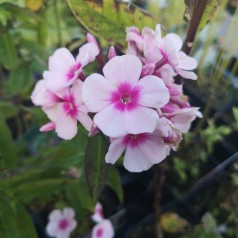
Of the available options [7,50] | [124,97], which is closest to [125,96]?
[124,97]

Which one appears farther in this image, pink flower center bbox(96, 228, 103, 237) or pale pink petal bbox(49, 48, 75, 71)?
pink flower center bbox(96, 228, 103, 237)

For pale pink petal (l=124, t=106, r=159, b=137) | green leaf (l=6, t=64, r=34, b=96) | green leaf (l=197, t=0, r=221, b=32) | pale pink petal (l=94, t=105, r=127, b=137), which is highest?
Result: green leaf (l=197, t=0, r=221, b=32)

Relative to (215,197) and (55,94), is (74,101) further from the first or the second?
(215,197)

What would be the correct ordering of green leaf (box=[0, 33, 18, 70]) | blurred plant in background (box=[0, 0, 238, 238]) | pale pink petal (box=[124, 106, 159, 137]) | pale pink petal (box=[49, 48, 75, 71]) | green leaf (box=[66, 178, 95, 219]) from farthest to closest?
green leaf (box=[0, 33, 18, 70]) < green leaf (box=[66, 178, 95, 219]) < blurred plant in background (box=[0, 0, 238, 238]) < pale pink petal (box=[49, 48, 75, 71]) < pale pink petal (box=[124, 106, 159, 137])

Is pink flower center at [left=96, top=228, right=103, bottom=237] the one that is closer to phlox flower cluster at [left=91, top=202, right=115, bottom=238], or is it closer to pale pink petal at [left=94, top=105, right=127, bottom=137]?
phlox flower cluster at [left=91, top=202, right=115, bottom=238]

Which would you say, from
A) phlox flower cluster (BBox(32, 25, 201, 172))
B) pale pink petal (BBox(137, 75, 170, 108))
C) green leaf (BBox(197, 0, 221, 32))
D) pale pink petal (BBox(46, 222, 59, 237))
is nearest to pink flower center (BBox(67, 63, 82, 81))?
phlox flower cluster (BBox(32, 25, 201, 172))

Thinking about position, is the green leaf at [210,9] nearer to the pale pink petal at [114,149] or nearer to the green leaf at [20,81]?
the pale pink petal at [114,149]

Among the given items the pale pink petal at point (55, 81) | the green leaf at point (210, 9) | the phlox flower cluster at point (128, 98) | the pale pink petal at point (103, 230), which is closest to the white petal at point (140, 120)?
the phlox flower cluster at point (128, 98)

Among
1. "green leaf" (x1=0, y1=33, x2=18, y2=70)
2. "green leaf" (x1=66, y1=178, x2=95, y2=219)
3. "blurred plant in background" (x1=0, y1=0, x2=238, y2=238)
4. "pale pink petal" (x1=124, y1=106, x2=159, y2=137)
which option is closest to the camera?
"pale pink petal" (x1=124, y1=106, x2=159, y2=137)

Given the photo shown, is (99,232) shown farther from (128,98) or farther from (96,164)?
(128,98)
